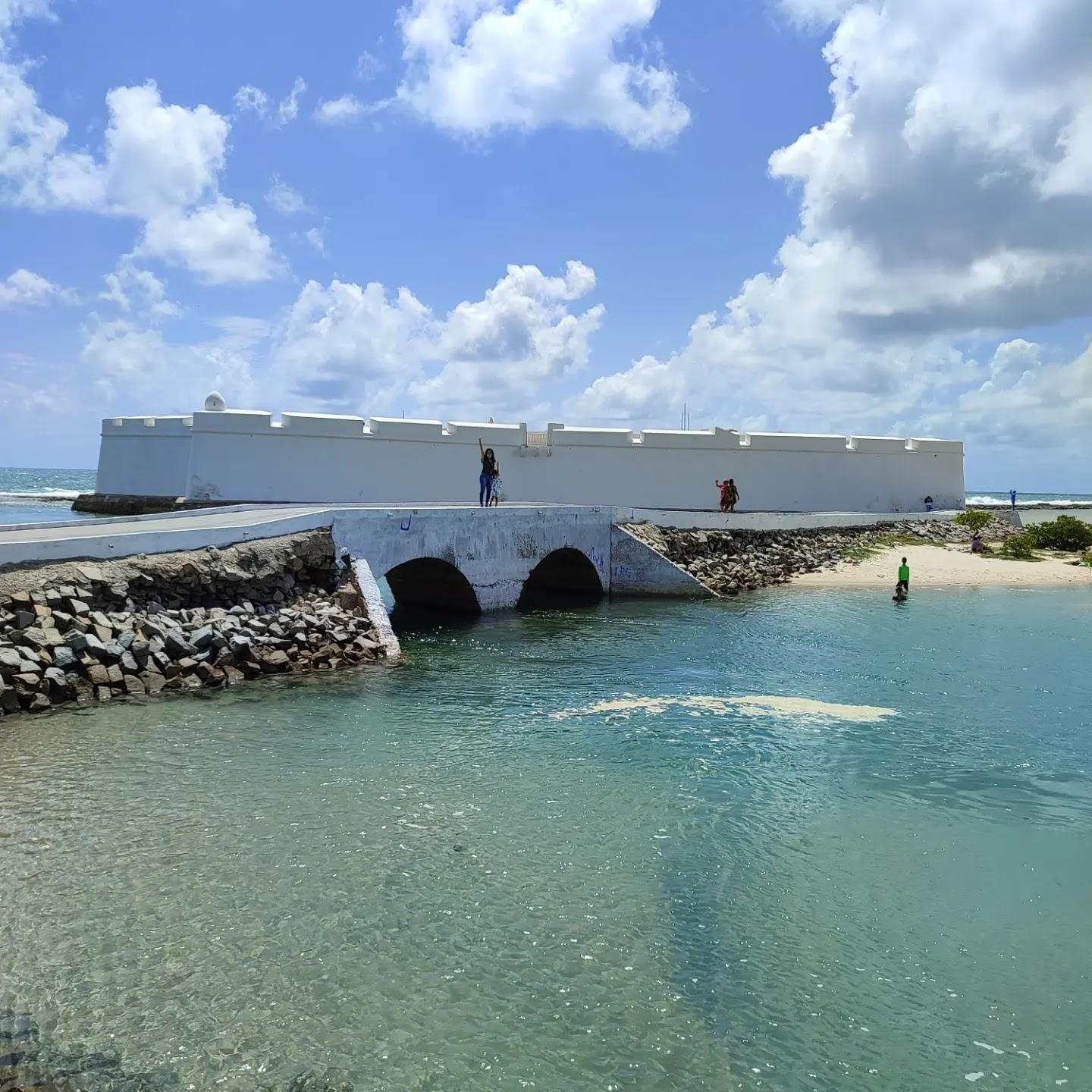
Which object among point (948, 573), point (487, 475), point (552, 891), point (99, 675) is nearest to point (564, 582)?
point (487, 475)

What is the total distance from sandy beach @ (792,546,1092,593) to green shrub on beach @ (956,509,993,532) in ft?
12.2

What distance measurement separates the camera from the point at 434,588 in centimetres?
2020

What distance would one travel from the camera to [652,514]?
24141 mm

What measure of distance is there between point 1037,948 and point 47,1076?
5321 millimetres

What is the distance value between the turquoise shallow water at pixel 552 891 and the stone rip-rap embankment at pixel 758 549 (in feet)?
39.6

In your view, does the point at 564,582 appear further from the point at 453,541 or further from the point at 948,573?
the point at 948,573

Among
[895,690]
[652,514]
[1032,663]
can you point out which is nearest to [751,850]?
[895,690]

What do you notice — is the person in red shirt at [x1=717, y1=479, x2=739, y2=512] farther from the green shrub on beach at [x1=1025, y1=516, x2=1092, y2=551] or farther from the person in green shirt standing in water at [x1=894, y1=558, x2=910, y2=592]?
the green shrub on beach at [x1=1025, y1=516, x2=1092, y2=551]

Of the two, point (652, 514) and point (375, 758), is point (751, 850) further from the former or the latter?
point (652, 514)

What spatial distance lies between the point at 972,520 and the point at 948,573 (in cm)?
746

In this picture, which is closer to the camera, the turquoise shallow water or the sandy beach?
the turquoise shallow water

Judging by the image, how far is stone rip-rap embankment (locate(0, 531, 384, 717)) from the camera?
10.2 meters

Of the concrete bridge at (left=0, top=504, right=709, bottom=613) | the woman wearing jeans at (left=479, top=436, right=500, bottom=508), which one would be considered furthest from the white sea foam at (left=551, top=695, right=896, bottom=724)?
the woman wearing jeans at (left=479, top=436, right=500, bottom=508)

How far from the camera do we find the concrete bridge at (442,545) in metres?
12.4
